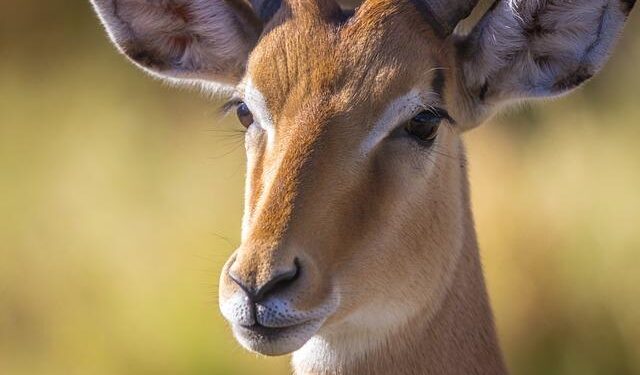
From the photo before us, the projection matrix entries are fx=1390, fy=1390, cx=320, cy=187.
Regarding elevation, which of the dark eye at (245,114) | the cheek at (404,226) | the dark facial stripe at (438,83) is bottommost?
the cheek at (404,226)

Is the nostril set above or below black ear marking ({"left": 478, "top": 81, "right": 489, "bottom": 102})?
above

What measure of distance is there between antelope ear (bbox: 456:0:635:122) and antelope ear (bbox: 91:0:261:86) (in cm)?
103

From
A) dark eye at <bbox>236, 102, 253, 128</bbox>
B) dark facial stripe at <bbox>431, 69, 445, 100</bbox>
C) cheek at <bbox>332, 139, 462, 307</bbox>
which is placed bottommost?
cheek at <bbox>332, 139, 462, 307</bbox>

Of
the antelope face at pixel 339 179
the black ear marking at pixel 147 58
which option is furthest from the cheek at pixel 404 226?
the black ear marking at pixel 147 58

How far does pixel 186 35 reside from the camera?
21.9 feet

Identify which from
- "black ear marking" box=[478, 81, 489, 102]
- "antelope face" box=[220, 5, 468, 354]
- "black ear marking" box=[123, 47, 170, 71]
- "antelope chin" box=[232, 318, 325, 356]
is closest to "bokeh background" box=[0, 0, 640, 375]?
"black ear marking" box=[123, 47, 170, 71]

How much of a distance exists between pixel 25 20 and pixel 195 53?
9771 mm

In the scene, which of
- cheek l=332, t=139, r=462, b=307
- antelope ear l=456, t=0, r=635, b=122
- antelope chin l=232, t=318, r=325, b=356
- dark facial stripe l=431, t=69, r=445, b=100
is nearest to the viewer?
antelope chin l=232, t=318, r=325, b=356

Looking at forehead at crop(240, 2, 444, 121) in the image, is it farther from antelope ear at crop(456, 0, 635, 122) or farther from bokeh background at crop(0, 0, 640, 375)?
→ bokeh background at crop(0, 0, 640, 375)

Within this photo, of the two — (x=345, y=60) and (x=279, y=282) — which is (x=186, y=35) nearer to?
(x=345, y=60)

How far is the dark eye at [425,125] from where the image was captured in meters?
5.79

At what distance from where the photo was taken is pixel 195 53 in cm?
662

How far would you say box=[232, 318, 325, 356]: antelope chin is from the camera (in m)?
5.12

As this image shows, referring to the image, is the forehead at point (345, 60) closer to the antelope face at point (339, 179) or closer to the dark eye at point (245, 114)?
the antelope face at point (339, 179)
